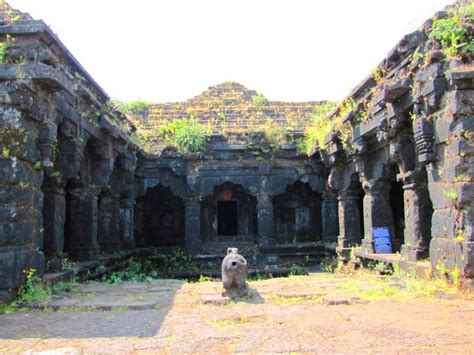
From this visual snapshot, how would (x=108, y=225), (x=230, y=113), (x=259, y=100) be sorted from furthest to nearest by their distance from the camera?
(x=259, y=100), (x=230, y=113), (x=108, y=225)

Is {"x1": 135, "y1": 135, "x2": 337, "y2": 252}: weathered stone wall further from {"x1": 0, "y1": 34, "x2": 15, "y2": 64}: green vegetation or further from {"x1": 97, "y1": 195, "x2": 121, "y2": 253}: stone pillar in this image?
{"x1": 0, "y1": 34, "x2": 15, "y2": 64}: green vegetation

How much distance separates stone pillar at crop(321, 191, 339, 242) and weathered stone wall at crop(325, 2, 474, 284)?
347 centimetres

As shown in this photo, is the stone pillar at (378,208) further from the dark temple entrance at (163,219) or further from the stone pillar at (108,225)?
the dark temple entrance at (163,219)

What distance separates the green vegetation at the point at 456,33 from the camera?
6994 millimetres

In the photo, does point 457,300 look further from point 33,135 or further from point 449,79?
point 33,135

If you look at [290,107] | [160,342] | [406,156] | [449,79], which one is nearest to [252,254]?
[290,107]

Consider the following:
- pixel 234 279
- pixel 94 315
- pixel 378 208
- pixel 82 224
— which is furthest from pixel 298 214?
Answer: pixel 94 315

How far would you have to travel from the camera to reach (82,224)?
35.4 ft

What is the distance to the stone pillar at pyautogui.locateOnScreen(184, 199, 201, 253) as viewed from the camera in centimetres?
1517

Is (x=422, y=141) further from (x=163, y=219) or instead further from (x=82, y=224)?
(x=163, y=219)

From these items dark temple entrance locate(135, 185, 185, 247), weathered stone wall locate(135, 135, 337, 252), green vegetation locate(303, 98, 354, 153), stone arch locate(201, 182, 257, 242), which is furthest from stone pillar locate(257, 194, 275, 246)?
dark temple entrance locate(135, 185, 185, 247)

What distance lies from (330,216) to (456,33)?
9000 mm

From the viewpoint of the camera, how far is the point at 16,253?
669 centimetres

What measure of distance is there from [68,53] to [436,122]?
6.62 metres
